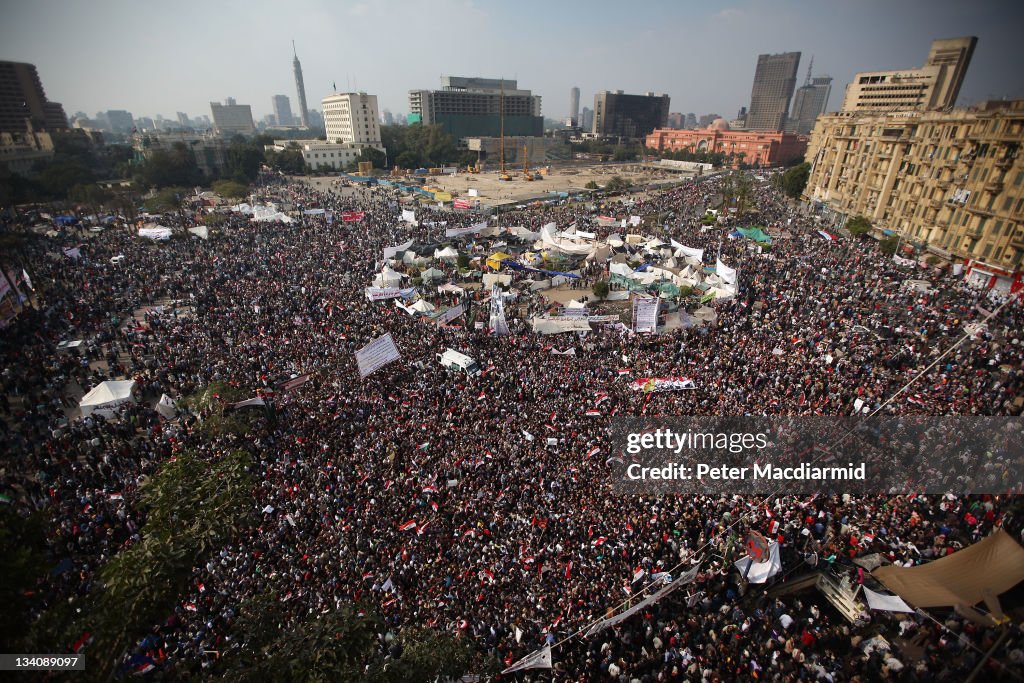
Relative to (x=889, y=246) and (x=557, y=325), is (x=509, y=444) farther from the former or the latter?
(x=889, y=246)

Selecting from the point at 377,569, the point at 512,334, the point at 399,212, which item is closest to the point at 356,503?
the point at 377,569

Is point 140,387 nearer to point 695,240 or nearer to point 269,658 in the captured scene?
point 269,658

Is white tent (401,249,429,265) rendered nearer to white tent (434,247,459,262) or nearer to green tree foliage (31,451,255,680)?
white tent (434,247,459,262)

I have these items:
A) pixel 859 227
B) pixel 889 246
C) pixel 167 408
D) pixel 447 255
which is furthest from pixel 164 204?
pixel 859 227

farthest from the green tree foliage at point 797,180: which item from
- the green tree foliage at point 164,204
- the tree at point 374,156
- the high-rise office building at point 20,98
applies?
the high-rise office building at point 20,98

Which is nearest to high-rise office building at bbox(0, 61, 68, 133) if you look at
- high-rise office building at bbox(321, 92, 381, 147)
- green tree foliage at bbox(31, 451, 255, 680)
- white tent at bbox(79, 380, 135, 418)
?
high-rise office building at bbox(321, 92, 381, 147)
